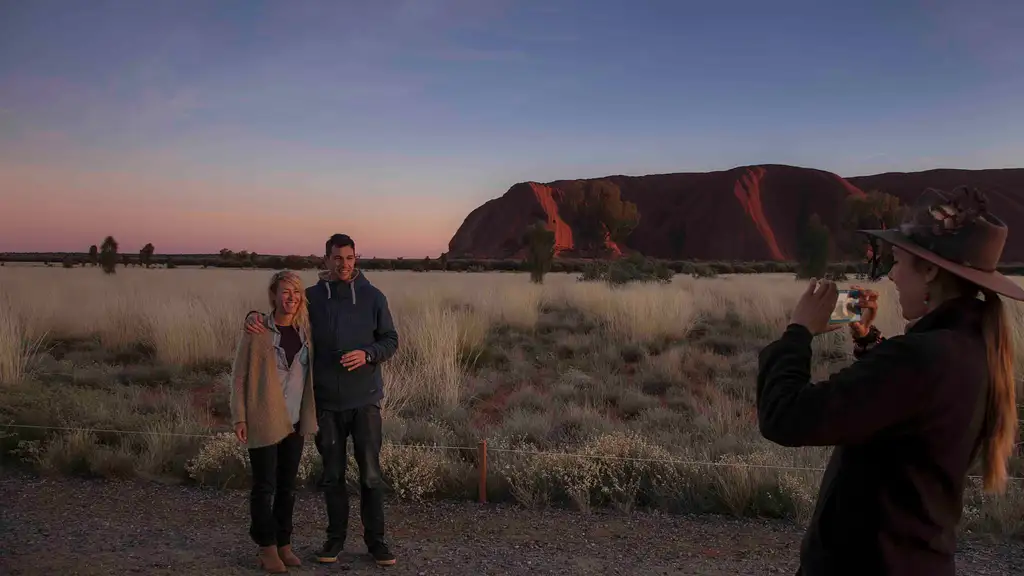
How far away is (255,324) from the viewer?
4.20 m

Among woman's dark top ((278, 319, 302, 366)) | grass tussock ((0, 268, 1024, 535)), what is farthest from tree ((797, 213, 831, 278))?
woman's dark top ((278, 319, 302, 366))

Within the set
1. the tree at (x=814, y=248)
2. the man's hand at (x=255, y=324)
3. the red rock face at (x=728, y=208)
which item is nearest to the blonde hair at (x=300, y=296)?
the man's hand at (x=255, y=324)

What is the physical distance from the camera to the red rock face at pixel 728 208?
3762 inches

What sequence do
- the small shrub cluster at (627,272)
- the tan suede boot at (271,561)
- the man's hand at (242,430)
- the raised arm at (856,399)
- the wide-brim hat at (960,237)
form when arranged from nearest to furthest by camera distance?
the raised arm at (856,399) < the wide-brim hat at (960,237) < the man's hand at (242,430) < the tan suede boot at (271,561) < the small shrub cluster at (627,272)

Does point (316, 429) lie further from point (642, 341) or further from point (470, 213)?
point (470, 213)

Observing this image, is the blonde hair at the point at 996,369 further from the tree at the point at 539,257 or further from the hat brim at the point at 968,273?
the tree at the point at 539,257

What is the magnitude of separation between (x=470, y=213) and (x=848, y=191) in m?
53.2

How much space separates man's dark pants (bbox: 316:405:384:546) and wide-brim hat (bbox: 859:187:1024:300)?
3.29 metres

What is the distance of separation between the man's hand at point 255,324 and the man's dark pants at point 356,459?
0.56 m

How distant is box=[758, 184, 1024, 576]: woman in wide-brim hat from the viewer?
1424 millimetres

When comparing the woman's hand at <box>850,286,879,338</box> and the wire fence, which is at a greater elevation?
the woman's hand at <box>850,286,879,338</box>

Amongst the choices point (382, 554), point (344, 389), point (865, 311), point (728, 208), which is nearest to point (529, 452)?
point (382, 554)

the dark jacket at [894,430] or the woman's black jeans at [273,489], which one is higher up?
the dark jacket at [894,430]

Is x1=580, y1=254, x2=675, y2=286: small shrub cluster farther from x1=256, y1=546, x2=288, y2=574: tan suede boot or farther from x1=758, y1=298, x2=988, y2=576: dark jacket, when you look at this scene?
x1=758, y1=298, x2=988, y2=576: dark jacket
